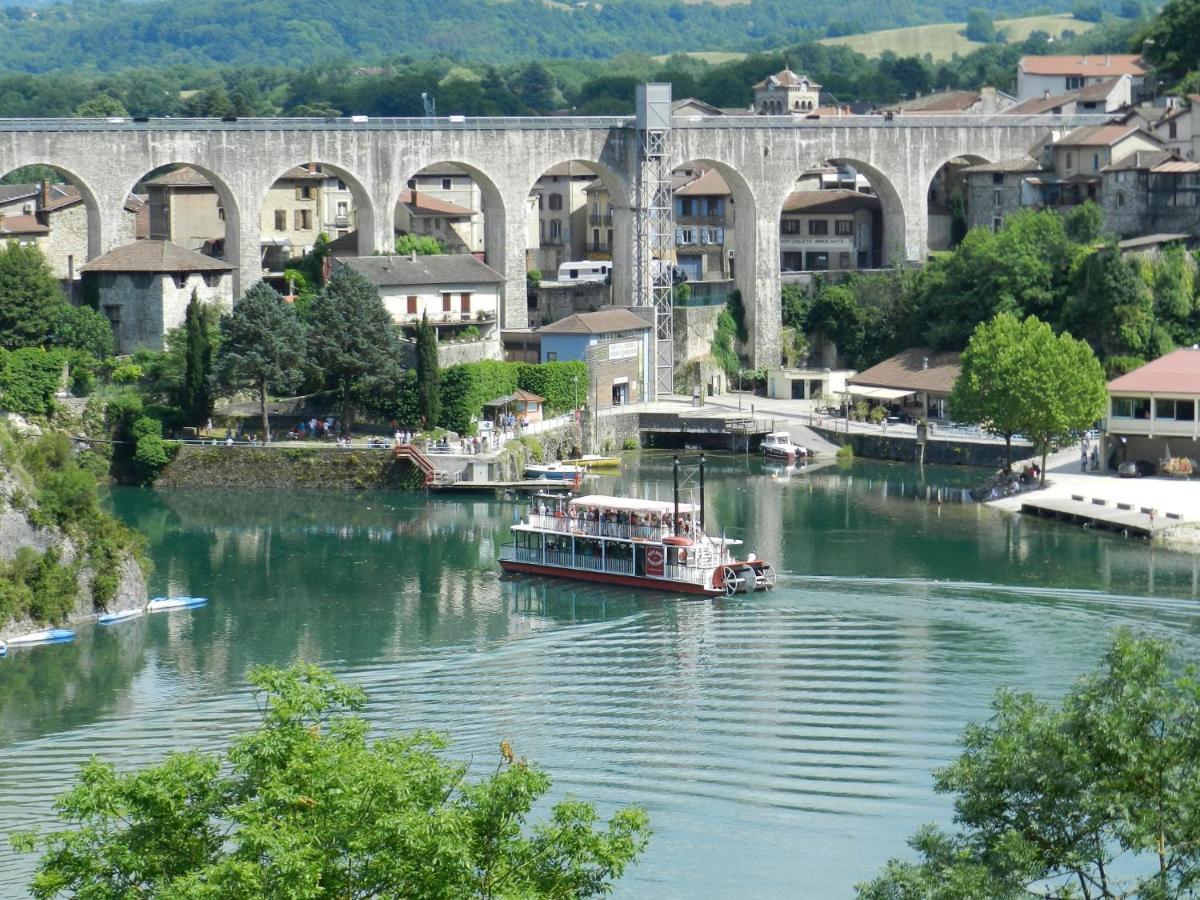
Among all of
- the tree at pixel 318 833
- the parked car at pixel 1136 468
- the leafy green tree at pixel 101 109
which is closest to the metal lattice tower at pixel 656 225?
the parked car at pixel 1136 468

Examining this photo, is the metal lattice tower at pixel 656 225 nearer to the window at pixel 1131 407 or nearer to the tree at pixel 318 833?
the window at pixel 1131 407

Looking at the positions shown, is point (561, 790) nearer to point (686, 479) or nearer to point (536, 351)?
point (686, 479)

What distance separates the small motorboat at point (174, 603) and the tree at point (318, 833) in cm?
2288

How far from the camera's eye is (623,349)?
70.4 m

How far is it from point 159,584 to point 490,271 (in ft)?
78.9

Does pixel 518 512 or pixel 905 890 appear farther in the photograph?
pixel 518 512

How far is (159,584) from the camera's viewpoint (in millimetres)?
49219

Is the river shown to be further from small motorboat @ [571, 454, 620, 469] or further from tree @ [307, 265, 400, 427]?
tree @ [307, 265, 400, 427]

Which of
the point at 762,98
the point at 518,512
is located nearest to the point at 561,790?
the point at 518,512

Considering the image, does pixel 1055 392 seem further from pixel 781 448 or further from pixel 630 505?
pixel 630 505

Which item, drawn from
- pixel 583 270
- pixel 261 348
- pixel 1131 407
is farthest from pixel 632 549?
pixel 583 270

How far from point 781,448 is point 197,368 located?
51.1 ft

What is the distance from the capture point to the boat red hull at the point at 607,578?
47.5 meters

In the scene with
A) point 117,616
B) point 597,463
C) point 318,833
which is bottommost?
point 318,833
